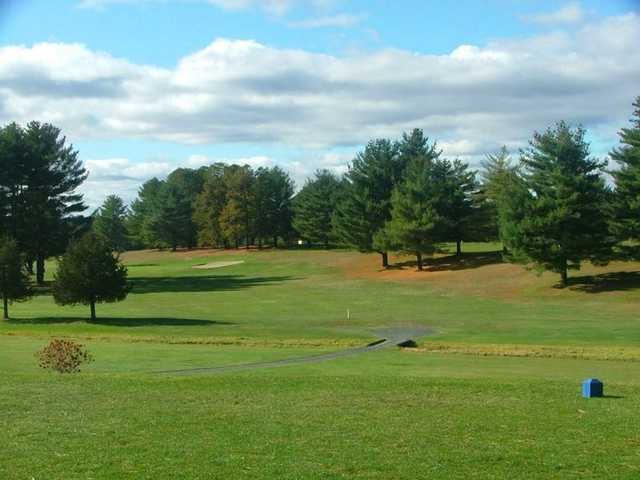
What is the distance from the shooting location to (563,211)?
5600cm

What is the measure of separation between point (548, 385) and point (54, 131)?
238 ft

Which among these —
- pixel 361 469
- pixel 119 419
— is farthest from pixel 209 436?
pixel 361 469

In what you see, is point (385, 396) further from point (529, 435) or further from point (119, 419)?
point (119, 419)

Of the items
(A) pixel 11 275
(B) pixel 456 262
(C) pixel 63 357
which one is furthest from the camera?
(B) pixel 456 262

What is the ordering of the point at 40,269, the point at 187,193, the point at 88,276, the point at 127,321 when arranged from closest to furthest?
the point at 127,321 → the point at 88,276 → the point at 40,269 → the point at 187,193

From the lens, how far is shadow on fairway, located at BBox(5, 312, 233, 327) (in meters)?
42.2

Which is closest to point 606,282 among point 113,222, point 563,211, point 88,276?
point 563,211

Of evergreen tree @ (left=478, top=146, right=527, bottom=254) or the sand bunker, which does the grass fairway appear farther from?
the sand bunker

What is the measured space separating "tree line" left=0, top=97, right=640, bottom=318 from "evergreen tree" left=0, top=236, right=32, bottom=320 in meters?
0.07

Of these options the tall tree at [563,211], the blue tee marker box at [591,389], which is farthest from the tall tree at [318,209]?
the blue tee marker box at [591,389]

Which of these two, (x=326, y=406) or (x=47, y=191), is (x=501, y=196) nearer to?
(x=47, y=191)

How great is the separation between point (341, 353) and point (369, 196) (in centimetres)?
5514

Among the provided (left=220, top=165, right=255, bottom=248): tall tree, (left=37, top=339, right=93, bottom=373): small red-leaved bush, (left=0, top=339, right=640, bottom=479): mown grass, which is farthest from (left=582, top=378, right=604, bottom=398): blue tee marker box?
(left=220, top=165, right=255, bottom=248): tall tree

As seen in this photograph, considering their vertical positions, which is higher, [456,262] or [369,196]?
[369,196]
